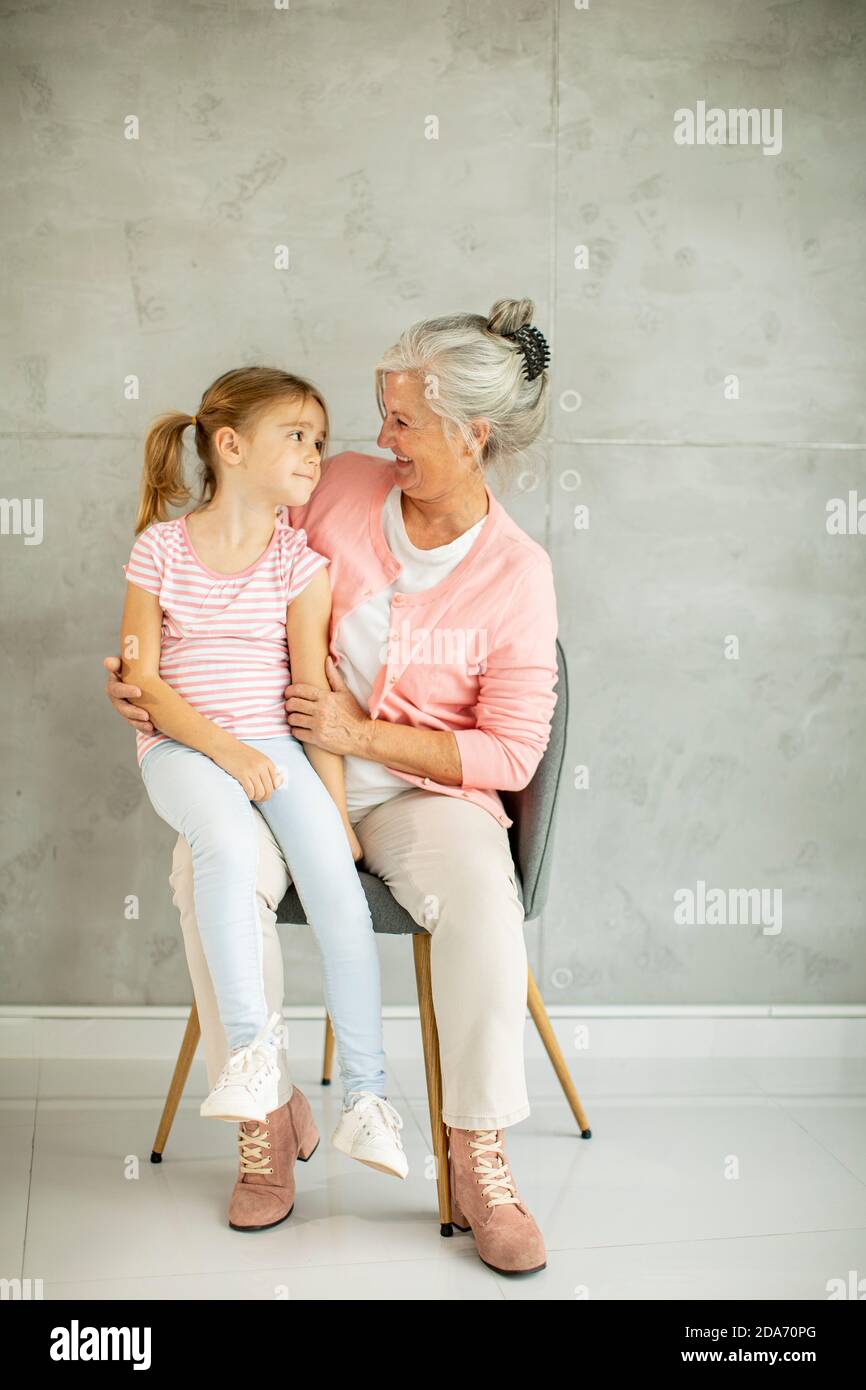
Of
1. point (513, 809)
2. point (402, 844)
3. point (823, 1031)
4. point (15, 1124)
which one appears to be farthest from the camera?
point (823, 1031)

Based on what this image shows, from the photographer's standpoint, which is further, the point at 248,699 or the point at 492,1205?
the point at 248,699

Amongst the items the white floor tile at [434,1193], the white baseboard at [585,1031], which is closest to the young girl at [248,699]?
the white floor tile at [434,1193]

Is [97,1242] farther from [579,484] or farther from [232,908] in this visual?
[579,484]

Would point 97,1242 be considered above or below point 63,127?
below

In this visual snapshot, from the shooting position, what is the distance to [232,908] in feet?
6.25

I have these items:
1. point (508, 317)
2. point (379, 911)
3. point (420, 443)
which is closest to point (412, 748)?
point (379, 911)

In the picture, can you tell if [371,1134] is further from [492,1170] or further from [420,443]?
[420,443]

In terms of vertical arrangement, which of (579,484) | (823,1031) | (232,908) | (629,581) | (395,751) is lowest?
(823,1031)

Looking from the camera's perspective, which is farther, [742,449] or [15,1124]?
[742,449]

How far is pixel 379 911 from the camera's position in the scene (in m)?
2.06

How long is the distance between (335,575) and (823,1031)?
1.52m

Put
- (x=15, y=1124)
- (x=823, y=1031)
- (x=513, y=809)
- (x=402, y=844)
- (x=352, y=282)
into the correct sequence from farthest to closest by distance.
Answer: (x=823, y=1031)
(x=352, y=282)
(x=15, y=1124)
(x=513, y=809)
(x=402, y=844)

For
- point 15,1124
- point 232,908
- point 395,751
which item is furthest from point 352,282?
point 15,1124

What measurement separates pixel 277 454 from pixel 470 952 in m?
0.85
